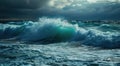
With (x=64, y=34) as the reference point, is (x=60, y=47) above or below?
below

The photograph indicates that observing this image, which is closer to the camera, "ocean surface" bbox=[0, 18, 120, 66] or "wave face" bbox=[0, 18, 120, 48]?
"ocean surface" bbox=[0, 18, 120, 66]

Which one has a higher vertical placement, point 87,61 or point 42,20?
point 42,20

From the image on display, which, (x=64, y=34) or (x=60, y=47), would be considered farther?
(x=64, y=34)

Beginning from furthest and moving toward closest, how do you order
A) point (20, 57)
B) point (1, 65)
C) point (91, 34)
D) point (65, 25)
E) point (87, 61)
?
point (65, 25) < point (91, 34) < point (20, 57) < point (87, 61) < point (1, 65)

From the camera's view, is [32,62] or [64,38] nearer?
[32,62]

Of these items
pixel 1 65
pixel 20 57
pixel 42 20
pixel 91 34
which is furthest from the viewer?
pixel 42 20

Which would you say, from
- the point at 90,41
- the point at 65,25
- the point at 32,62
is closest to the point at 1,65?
the point at 32,62

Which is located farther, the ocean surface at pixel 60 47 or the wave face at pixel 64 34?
the wave face at pixel 64 34

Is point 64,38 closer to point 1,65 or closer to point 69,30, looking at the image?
point 69,30
